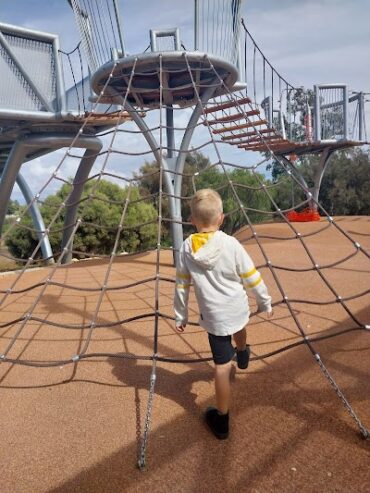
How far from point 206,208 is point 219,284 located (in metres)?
0.39

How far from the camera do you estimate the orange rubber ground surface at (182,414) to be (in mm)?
1951

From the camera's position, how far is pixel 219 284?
7.14 feet

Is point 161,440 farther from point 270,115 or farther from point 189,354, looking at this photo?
point 270,115

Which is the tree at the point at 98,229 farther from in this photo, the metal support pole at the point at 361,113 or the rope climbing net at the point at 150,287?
the metal support pole at the point at 361,113

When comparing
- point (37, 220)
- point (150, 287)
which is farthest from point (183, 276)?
point (37, 220)

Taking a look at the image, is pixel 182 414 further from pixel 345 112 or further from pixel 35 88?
pixel 345 112

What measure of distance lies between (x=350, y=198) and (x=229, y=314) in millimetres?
21246

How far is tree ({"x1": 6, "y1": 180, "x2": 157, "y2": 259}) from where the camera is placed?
1366cm

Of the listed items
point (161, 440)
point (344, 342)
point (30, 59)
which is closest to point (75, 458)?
point (161, 440)

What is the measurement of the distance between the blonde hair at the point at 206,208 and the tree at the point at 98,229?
10843 millimetres

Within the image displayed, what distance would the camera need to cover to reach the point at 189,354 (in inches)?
133

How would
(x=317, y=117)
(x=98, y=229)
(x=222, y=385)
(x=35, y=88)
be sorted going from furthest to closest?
(x=98, y=229)
(x=317, y=117)
(x=35, y=88)
(x=222, y=385)

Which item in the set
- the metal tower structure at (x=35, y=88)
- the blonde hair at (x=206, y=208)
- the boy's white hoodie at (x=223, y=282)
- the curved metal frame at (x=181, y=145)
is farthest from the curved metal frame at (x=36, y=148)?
the boy's white hoodie at (x=223, y=282)

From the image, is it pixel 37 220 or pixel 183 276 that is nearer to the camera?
pixel 183 276
